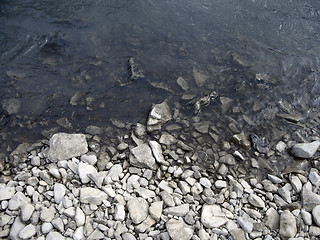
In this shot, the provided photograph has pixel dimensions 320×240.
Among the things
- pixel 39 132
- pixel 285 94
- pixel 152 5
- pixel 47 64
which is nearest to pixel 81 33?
pixel 47 64

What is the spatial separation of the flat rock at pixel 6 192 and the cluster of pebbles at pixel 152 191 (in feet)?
0.05

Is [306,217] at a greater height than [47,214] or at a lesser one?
greater

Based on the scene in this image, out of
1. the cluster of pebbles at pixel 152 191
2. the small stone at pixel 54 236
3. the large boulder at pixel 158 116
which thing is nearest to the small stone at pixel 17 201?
the cluster of pebbles at pixel 152 191

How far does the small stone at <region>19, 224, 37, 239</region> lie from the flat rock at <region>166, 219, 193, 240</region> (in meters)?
1.94

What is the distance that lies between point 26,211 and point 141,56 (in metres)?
4.43

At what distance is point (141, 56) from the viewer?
23.0 ft

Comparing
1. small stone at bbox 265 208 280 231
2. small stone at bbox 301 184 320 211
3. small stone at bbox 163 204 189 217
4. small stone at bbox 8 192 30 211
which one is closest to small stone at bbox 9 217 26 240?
small stone at bbox 8 192 30 211

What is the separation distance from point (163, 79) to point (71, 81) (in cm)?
214

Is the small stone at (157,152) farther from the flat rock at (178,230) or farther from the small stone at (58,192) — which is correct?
the small stone at (58,192)

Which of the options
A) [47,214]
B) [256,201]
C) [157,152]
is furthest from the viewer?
[157,152]

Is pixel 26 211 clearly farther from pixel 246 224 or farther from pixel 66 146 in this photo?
pixel 246 224

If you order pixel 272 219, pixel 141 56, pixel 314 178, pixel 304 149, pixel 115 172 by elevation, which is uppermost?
pixel 141 56

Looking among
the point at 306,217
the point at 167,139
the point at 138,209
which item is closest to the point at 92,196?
the point at 138,209

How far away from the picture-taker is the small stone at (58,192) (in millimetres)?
4363
